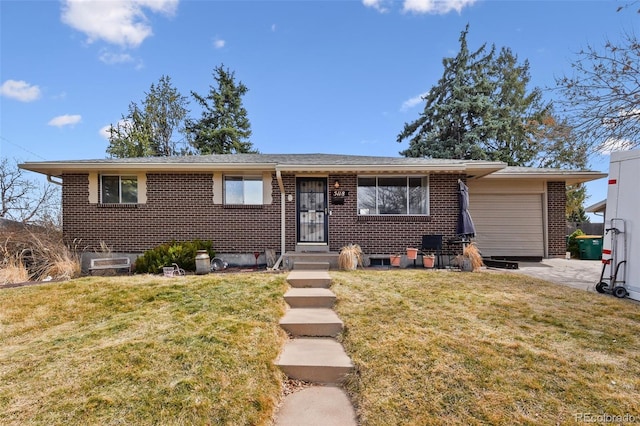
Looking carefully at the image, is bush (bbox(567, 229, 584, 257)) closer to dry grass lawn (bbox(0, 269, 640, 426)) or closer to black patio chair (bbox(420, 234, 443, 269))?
black patio chair (bbox(420, 234, 443, 269))

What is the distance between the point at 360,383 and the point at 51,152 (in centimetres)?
1955

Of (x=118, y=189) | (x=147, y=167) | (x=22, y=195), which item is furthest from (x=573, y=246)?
(x=22, y=195)

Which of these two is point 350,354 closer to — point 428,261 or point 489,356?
point 489,356

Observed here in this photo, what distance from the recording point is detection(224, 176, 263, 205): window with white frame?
925 cm

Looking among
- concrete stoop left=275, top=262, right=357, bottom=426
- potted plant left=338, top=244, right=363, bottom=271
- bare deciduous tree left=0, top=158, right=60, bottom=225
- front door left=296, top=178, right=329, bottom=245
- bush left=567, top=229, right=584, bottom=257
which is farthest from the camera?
bare deciduous tree left=0, top=158, right=60, bottom=225

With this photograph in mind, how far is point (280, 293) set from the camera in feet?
17.3

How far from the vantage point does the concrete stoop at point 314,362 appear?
2641 mm

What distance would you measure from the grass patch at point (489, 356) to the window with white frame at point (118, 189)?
24.3 ft

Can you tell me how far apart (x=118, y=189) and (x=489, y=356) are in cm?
1006

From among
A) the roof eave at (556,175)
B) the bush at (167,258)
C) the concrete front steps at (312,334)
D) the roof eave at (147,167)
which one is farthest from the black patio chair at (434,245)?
the bush at (167,258)

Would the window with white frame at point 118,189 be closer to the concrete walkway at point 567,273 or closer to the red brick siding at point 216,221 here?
the red brick siding at point 216,221

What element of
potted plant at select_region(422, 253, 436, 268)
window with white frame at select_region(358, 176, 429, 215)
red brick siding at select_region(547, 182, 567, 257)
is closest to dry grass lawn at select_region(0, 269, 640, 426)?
potted plant at select_region(422, 253, 436, 268)

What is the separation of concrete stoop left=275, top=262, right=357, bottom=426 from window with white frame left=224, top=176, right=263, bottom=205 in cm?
452

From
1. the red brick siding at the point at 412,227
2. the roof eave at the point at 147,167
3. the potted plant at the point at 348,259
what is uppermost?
the roof eave at the point at 147,167
